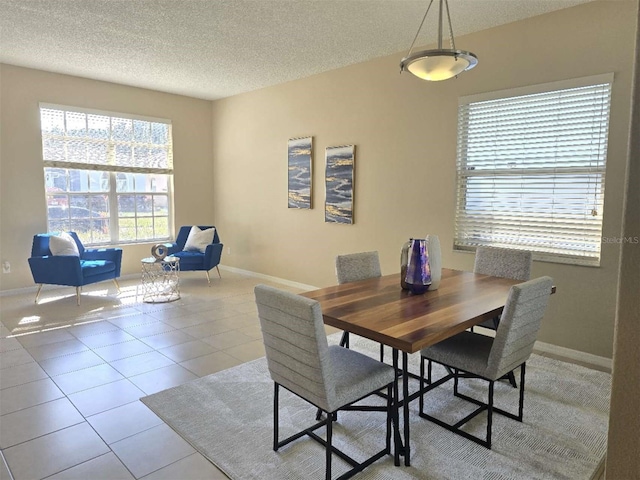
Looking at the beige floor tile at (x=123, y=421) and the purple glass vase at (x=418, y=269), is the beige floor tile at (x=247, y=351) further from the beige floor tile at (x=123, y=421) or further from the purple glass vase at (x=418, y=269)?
the purple glass vase at (x=418, y=269)

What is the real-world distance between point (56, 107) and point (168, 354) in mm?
4101

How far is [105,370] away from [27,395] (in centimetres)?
51

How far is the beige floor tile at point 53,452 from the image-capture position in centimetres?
197

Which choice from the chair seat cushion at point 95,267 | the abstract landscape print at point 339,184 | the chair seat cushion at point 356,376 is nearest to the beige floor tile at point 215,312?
the chair seat cushion at point 95,267

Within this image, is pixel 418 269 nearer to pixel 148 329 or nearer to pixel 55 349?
pixel 148 329

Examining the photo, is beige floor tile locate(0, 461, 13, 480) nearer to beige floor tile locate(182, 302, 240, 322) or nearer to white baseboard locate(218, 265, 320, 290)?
beige floor tile locate(182, 302, 240, 322)

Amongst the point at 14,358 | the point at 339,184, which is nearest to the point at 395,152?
the point at 339,184

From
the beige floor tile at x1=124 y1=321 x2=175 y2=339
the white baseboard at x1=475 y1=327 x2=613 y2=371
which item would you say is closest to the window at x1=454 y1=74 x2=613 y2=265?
the white baseboard at x1=475 y1=327 x2=613 y2=371

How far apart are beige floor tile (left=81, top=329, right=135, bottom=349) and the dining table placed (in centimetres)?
223

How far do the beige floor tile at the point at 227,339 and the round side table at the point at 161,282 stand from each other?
5.04 ft

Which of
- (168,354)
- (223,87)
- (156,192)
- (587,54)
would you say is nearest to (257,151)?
(223,87)

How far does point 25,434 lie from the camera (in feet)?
7.38

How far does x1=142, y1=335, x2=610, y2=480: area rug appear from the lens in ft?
6.57

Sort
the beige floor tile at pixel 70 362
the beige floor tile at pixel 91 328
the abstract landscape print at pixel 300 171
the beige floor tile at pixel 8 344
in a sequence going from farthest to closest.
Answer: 1. the abstract landscape print at pixel 300 171
2. the beige floor tile at pixel 91 328
3. the beige floor tile at pixel 8 344
4. the beige floor tile at pixel 70 362
